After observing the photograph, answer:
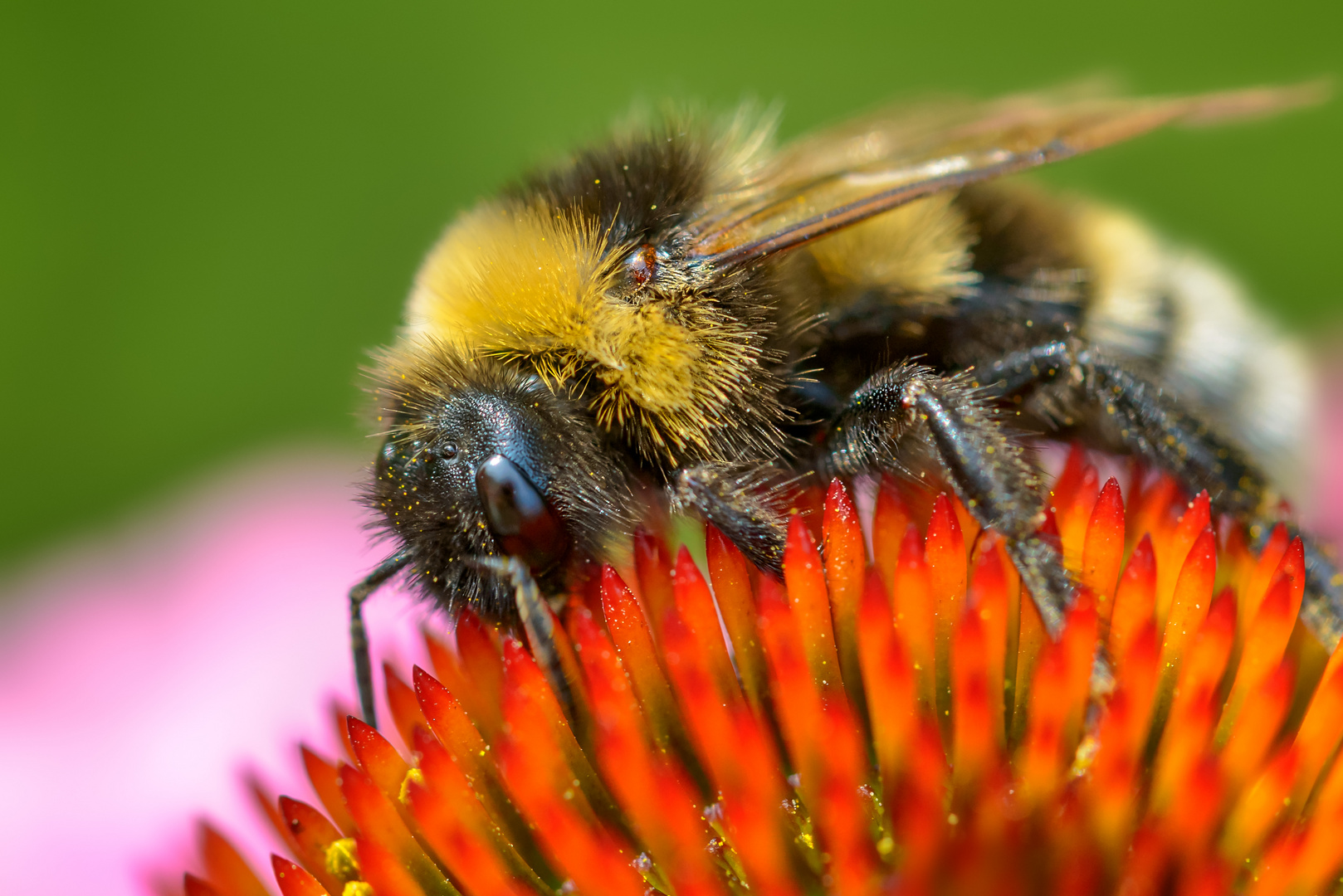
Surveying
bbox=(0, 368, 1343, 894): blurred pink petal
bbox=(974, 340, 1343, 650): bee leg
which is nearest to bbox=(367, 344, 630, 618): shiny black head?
bbox=(974, 340, 1343, 650): bee leg

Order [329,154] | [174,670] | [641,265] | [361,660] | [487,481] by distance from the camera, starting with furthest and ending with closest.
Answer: [329,154] → [174,670] → [361,660] → [641,265] → [487,481]

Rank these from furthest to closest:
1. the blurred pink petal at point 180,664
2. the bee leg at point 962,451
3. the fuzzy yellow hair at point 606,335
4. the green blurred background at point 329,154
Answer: the green blurred background at point 329,154
the blurred pink petal at point 180,664
the fuzzy yellow hair at point 606,335
the bee leg at point 962,451

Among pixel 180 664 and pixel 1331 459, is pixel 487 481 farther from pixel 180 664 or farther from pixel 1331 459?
pixel 1331 459

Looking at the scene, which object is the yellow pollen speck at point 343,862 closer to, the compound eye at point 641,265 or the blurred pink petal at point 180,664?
the blurred pink petal at point 180,664

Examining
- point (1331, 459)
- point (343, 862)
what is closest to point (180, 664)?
point (343, 862)

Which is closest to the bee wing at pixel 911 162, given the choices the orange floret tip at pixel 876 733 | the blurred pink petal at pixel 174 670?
the orange floret tip at pixel 876 733
